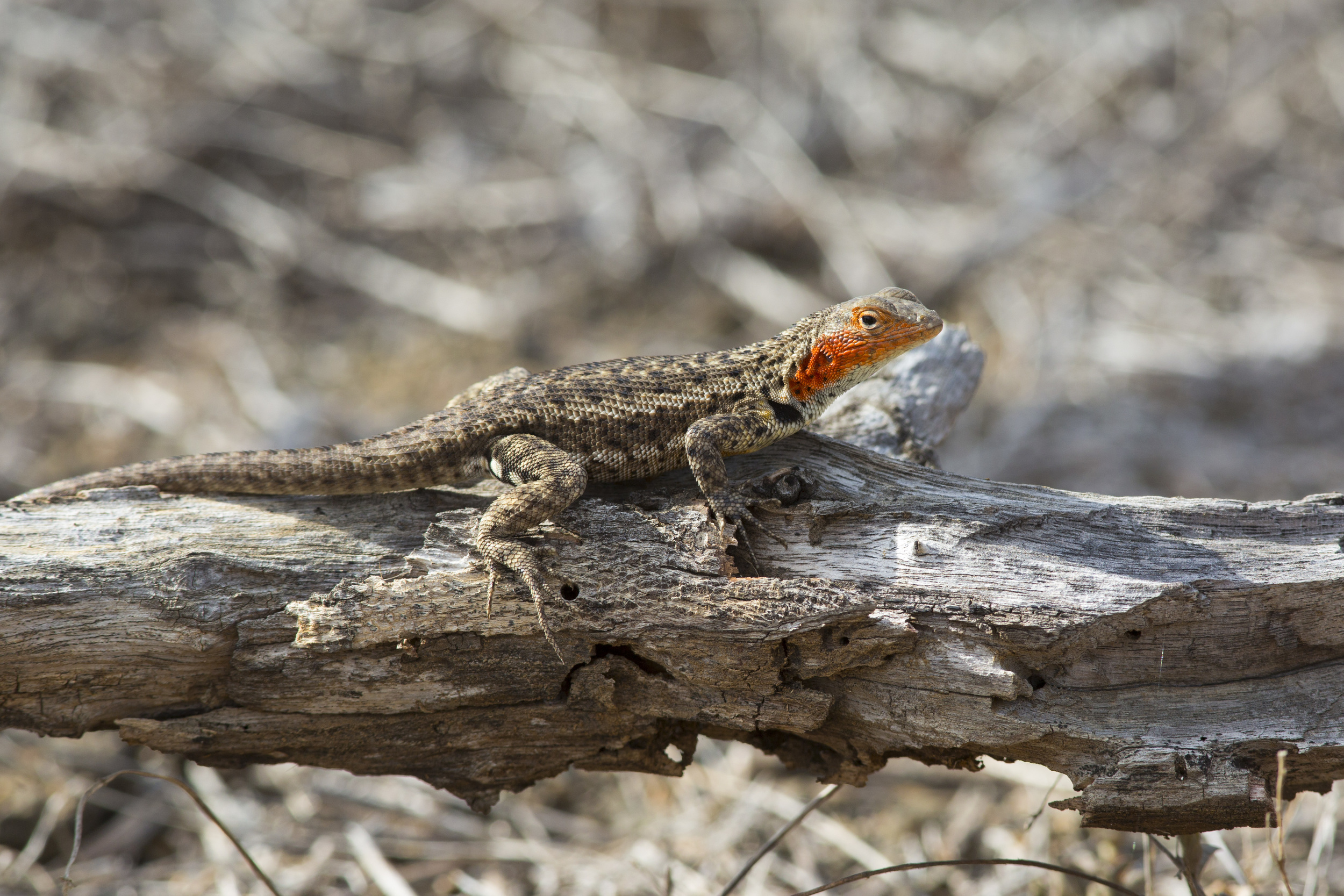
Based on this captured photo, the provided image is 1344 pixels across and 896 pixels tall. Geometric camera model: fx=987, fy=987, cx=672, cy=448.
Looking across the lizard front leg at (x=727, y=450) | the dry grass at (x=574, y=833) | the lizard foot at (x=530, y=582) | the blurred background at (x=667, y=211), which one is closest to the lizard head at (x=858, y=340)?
the lizard front leg at (x=727, y=450)

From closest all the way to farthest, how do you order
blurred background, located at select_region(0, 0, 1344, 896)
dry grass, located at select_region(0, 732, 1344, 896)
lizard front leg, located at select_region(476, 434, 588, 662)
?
1. lizard front leg, located at select_region(476, 434, 588, 662)
2. dry grass, located at select_region(0, 732, 1344, 896)
3. blurred background, located at select_region(0, 0, 1344, 896)

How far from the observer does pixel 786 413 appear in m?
4.66

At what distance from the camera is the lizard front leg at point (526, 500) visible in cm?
361

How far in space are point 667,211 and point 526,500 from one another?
6135 millimetres

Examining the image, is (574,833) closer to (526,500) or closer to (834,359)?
(526,500)

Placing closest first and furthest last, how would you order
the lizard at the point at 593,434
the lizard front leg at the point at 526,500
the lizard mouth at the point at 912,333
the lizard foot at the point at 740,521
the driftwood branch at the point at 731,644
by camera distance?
1. the driftwood branch at the point at 731,644
2. the lizard front leg at the point at 526,500
3. the lizard foot at the point at 740,521
4. the lizard at the point at 593,434
5. the lizard mouth at the point at 912,333

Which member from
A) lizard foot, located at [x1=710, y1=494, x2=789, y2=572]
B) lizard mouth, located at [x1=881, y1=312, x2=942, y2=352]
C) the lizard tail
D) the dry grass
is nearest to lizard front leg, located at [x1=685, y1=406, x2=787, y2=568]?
lizard foot, located at [x1=710, y1=494, x2=789, y2=572]

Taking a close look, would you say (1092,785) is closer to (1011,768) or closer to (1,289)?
(1011,768)

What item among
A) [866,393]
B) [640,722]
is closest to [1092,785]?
[640,722]

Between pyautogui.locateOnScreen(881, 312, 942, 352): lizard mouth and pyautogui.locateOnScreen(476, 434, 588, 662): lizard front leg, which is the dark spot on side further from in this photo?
pyautogui.locateOnScreen(476, 434, 588, 662): lizard front leg

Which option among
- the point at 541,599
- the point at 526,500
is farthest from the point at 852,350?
the point at 541,599

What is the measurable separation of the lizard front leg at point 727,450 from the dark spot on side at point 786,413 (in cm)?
4

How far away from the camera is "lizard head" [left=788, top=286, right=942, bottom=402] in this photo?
15.0 feet

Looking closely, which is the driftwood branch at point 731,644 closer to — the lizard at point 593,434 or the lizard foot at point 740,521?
the lizard foot at point 740,521
